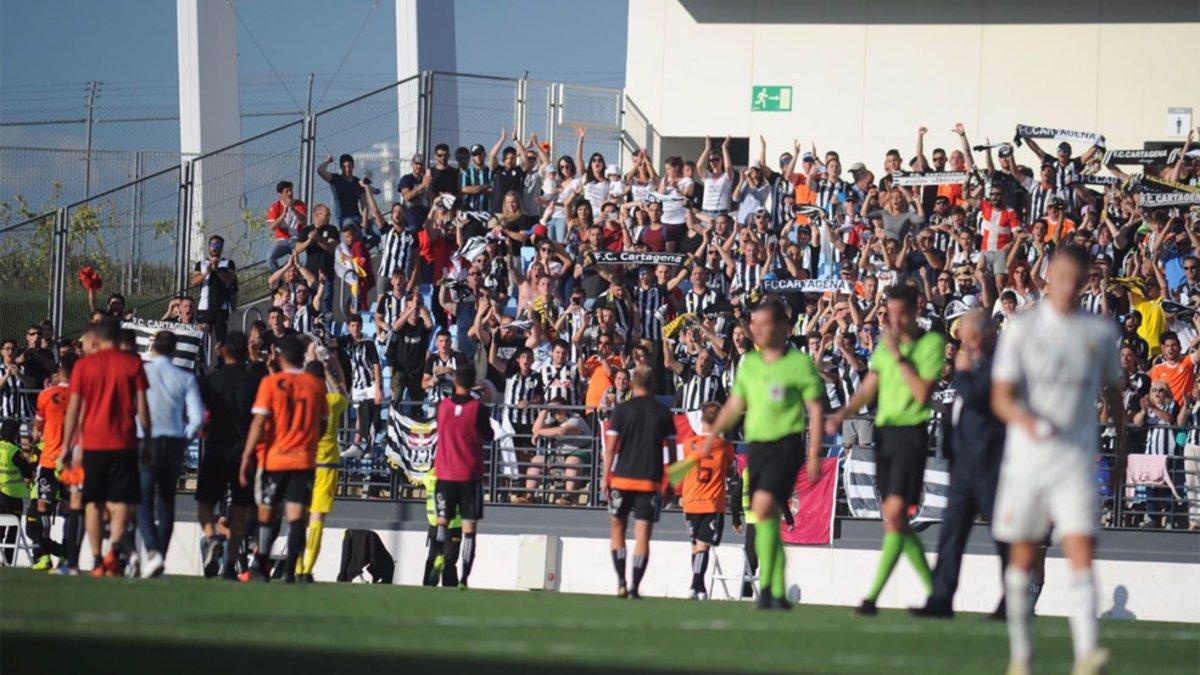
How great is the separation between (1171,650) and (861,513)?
949cm

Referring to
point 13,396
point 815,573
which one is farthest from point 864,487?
point 13,396

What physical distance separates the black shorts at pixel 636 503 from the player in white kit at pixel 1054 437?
25.4 ft

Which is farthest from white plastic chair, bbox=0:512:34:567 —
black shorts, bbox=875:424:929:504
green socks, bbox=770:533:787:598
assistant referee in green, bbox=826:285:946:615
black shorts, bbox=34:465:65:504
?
black shorts, bbox=875:424:929:504

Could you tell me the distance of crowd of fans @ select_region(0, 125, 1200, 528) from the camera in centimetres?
2159

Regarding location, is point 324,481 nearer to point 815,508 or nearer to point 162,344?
point 162,344

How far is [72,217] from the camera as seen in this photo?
95.9 ft

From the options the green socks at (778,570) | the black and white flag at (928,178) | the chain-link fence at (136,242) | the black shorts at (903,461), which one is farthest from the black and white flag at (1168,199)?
the chain-link fence at (136,242)

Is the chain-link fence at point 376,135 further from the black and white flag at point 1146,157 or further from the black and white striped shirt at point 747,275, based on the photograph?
the black and white flag at point 1146,157

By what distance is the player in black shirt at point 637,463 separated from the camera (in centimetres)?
1609

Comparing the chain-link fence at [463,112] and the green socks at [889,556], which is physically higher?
the chain-link fence at [463,112]

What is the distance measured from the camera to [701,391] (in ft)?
70.2

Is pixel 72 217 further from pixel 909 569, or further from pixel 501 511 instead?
pixel 909 569

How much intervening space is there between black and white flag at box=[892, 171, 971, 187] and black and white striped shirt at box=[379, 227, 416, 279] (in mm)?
6969

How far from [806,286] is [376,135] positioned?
9.46 m
